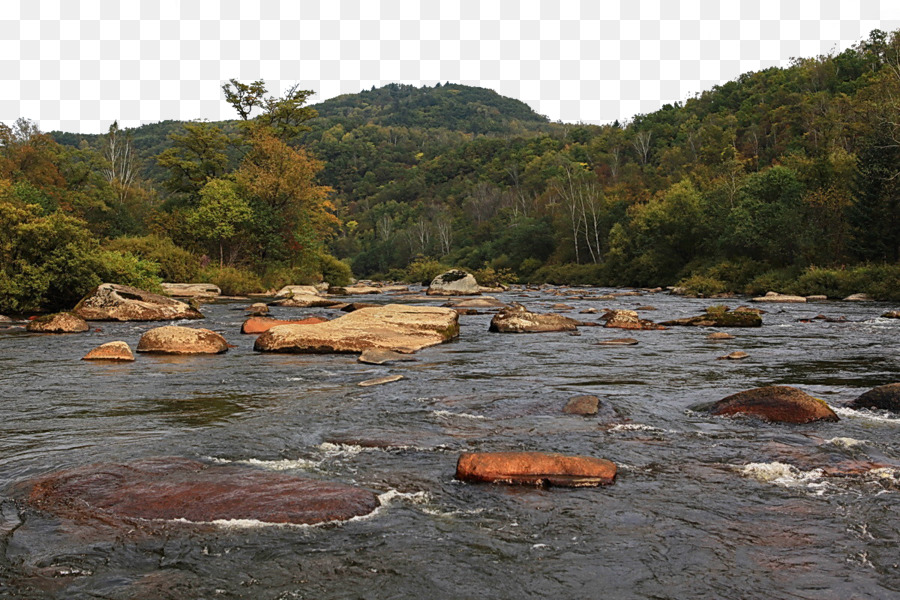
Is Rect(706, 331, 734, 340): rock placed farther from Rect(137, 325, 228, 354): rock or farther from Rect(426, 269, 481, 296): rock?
Rect(426, 269, 481, 296): rock

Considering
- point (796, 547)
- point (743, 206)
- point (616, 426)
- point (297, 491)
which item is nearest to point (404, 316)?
point (616, 426)

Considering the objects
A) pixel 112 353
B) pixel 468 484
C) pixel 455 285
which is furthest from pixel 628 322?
pixel 455 285

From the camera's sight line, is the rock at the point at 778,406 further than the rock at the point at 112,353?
No

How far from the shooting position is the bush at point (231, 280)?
39281mm

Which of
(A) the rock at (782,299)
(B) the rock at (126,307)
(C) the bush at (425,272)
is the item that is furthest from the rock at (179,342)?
(C) the bush at (425,272)

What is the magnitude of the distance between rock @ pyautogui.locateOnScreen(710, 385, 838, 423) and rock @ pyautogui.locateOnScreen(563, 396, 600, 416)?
58.9 inches

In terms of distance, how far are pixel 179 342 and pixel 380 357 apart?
4629 mm

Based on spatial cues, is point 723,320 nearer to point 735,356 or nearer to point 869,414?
point 735,356

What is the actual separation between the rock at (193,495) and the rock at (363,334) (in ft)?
27.6

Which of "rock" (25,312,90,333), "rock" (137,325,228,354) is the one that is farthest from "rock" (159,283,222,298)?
"rock" (137,325,228,354)

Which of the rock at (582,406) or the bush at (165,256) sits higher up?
the bush at (165,256)

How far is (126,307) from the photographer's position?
851 inches

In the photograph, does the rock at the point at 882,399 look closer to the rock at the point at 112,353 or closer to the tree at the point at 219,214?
the rock at the point at 112,353

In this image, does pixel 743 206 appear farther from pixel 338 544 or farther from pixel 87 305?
pixel 338 544
